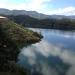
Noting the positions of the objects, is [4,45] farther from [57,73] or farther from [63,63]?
[57,73]

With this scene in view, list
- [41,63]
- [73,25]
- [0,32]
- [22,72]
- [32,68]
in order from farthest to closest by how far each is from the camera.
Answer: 1. [73,25]
2. [0,32]
3. [41,63]
4. [32,68]
5. [22,72]

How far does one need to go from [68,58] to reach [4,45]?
52.0 feet

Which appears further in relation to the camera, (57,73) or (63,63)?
(63,63)

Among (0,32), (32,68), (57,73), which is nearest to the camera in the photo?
(57,73)

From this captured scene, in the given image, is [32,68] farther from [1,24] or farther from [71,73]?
[1,24]

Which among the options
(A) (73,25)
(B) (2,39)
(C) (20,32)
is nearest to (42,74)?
(B) (2,39)

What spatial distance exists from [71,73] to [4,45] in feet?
72.7

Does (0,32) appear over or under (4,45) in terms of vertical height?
over

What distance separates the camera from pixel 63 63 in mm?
49281

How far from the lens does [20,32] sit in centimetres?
8669

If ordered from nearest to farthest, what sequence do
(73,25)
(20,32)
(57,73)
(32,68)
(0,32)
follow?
(57,73), (32,68), (0,32), (20,32), (73,25)

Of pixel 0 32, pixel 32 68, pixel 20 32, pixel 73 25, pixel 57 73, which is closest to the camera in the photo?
pixel 57 73

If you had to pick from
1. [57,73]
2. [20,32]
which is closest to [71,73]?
[57,73]

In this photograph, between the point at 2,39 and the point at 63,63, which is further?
the point at 2,39
